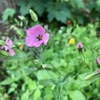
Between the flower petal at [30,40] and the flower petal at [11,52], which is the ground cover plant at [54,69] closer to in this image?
the flower petal at [11,52]

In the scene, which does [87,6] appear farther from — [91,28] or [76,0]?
[91,28]

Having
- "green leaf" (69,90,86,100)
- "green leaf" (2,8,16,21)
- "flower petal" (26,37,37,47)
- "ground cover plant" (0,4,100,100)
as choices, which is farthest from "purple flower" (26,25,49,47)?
"green leaf" (2,8,16,21)

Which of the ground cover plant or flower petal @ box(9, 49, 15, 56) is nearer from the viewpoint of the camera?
flower petal @ box(9, 49, 15, 56)

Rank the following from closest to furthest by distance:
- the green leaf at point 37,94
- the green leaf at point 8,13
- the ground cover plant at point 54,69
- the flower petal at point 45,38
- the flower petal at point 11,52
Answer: the flower petal at point 45,38 < the flower petal at point 11,52 < the ground cover plant at point 54,69 < the green leaf at point 37,94 < the green leaf at point 8,13

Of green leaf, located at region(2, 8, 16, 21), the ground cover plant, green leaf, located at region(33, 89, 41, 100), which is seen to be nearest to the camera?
the ground cover plant

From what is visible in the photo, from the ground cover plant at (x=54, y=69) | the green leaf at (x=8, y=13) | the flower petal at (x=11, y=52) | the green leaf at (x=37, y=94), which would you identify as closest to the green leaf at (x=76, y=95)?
the ground cover plant at (x=54, y=69)

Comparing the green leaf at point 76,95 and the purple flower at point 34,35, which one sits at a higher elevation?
the purple flower at point 34,35

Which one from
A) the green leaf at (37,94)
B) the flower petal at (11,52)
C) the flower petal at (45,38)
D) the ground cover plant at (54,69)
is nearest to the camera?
the flower petal at (45,38)

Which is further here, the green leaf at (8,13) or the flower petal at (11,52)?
the green leaf at (8,13)

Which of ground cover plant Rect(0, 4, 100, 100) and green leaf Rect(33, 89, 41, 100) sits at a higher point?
ground cover plant Rect(0, 4, 100, 100)

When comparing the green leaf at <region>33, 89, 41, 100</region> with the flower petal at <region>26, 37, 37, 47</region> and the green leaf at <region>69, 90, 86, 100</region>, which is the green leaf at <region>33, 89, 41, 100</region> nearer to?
the green leaf at <region>69, 90, 86, 100</region>

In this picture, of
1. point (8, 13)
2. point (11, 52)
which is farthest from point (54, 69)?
point (8, 13)

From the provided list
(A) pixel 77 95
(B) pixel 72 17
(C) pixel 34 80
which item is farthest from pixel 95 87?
(B) pixel 72 17
